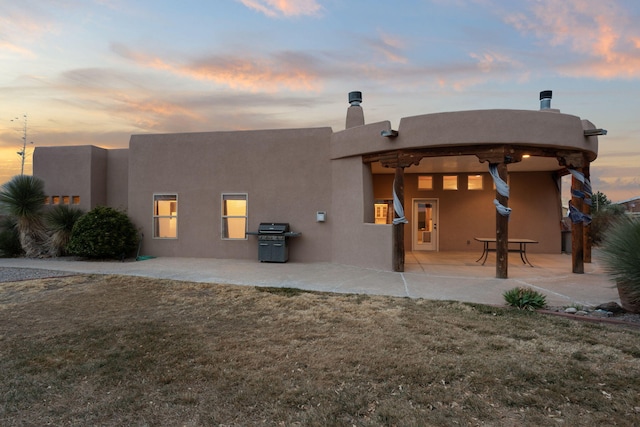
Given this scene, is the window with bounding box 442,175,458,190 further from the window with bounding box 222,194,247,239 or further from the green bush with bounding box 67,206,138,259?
the green bush with bounding box 67,206,138,259

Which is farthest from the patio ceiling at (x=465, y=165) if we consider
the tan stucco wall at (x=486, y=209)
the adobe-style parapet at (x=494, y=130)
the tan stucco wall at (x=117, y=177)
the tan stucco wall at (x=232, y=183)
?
the tan stucco wall at (x=117, y=177)

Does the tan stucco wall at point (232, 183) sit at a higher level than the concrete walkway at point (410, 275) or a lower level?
higher

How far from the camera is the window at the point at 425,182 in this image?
12539 millimetres

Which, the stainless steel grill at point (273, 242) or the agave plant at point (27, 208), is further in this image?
the agave plant at point (27, 208)

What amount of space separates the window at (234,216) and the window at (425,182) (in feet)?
20.4

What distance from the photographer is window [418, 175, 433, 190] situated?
12.5 m

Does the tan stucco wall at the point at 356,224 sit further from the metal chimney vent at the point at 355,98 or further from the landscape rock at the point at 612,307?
the landscape rock at the point at 612,307

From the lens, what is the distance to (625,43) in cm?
880

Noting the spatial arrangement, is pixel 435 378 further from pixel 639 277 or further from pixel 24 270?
pixel 24 270

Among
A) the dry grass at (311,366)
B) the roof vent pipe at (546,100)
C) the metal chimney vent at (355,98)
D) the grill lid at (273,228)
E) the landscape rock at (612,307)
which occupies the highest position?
the metal chimney vent at (355,98)

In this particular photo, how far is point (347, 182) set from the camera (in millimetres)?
9609

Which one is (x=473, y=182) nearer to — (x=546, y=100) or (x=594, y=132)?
(x=546, y=100)

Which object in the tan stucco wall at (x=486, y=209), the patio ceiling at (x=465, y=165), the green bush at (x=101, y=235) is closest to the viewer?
the patio ceiling at (x=465, y=165)

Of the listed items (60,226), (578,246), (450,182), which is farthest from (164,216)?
(578,246)
